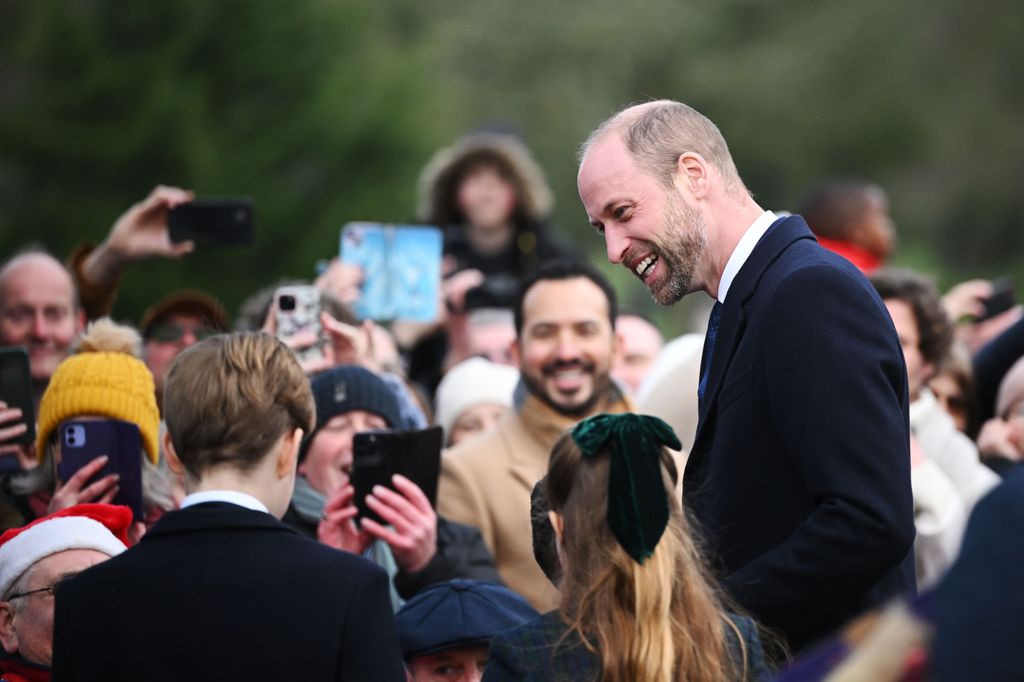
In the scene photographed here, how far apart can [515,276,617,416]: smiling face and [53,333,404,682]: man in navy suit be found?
2537 mm

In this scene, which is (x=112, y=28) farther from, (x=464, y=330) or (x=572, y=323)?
(x=572, y=323)

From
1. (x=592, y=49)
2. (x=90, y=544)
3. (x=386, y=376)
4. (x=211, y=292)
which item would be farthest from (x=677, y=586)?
(x=592, y=49)

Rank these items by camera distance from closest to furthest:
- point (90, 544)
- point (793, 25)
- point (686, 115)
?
point (686, 115) < point (90, 544) < point (793, 25)

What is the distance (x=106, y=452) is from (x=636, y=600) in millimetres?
2058

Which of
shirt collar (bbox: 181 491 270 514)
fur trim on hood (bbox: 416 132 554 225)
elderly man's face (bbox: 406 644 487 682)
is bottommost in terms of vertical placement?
elderly man's face (bbox: 406 644 487 682)

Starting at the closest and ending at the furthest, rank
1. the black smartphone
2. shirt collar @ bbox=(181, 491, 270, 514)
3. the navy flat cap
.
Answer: shirt collar @ bbox=(181, 491, 270, 514), the navy flat cap, the black smartphone

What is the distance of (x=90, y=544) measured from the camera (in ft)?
12.8

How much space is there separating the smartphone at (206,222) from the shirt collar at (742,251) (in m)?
2.84

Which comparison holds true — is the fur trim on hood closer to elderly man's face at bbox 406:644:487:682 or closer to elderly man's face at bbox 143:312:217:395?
elderly man's face at bbox 143:312:217:395

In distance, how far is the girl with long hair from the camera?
3.09 meters

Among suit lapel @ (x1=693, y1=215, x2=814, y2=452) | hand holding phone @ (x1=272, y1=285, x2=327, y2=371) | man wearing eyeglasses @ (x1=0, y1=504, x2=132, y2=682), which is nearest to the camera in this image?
suit lapel @ (x1=693, y1=215, x2=814, y2=452)

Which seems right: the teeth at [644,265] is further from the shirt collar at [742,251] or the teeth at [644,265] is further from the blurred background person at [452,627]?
the blurred background person at [452,627]

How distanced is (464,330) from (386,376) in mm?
1893

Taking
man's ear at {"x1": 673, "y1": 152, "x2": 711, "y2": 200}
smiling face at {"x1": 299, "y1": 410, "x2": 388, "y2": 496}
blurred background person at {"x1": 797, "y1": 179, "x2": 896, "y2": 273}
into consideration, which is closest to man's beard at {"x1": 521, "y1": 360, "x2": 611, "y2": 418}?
smiling face at {"x1": 299, "y1": 410, "x2": 388, "y2": 496}
